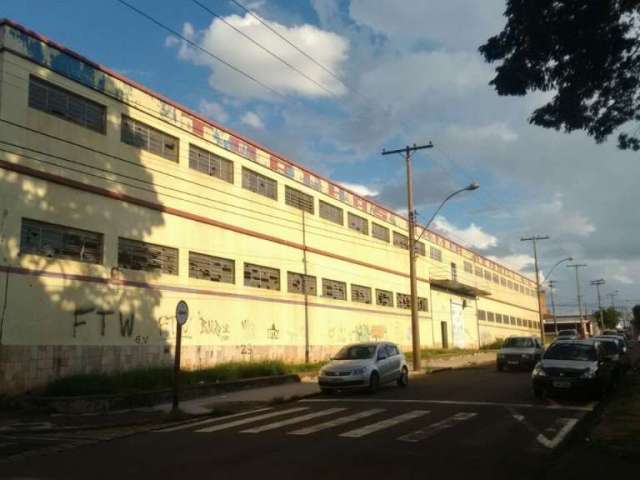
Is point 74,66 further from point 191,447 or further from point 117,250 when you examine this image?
point 191,447

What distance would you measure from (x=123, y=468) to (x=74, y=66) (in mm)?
15105

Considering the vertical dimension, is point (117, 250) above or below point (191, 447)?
above

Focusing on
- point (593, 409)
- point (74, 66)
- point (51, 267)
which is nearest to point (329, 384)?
point (593, 409)

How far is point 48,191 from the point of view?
63.4ft

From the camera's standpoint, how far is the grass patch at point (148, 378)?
694 inches

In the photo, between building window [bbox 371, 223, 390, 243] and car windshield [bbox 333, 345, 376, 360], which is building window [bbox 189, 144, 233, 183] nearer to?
car windshield [bbox 333, 345, 376, 360]

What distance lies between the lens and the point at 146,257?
903 inches

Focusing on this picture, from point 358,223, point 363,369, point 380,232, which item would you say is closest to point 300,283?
point 358,223

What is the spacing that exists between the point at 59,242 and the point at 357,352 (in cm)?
1001

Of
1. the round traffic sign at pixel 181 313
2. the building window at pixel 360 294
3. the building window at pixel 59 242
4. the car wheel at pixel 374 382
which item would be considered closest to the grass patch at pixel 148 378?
the round traffic sign at pixel 181 313

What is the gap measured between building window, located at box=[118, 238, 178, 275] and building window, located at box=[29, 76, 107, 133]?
400 cm

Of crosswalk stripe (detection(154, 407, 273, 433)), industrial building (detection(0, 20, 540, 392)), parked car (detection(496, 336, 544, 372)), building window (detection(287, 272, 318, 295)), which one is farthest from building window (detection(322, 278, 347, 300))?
crosswalk stripe (detection(154, 407, 273, 433))

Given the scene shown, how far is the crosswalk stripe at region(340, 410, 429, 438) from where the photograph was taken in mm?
11922

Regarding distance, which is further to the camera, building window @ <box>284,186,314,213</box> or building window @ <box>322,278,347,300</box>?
building window @ <box>322,278,347,300</box>
